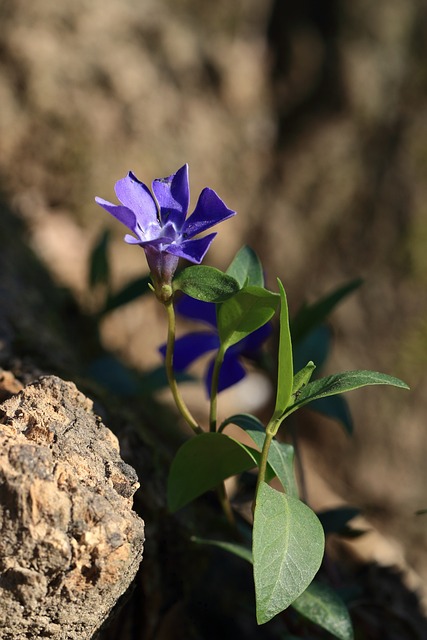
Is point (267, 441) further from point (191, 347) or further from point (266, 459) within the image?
point (191, 347)

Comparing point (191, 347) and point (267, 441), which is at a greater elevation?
point (267, 441)

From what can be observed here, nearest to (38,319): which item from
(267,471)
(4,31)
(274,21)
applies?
(267,471)

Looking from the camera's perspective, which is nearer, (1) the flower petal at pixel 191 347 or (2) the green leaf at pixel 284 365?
(2) the green leaf at pixel 284 365

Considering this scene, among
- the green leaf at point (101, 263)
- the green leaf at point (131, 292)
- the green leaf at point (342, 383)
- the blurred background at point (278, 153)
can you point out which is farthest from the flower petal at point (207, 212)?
the blurred background at point (278, 153)

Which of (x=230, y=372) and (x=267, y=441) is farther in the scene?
(x=230, y=372)

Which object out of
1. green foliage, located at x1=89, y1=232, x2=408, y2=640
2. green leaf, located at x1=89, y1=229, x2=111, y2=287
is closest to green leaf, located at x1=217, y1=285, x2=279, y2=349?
green foliage, located at x1=89, y1=232, x2=408, y2=640

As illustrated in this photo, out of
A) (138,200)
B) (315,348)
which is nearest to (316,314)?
(315,348)

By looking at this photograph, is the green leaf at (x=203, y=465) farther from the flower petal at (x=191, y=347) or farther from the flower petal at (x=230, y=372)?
the flower petal at (x=191, y=347)
